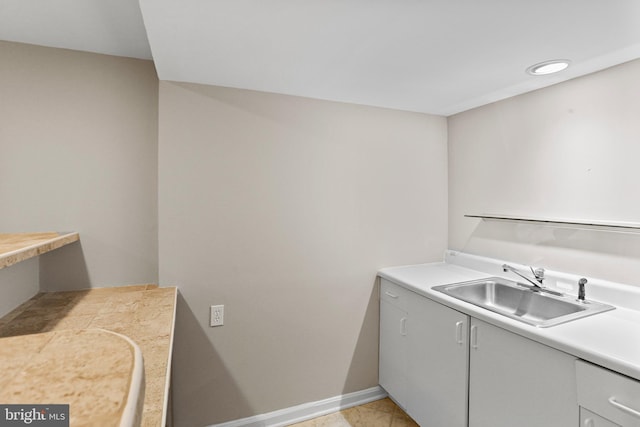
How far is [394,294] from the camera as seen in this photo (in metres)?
2.28

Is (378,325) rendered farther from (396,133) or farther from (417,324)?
(396,133)

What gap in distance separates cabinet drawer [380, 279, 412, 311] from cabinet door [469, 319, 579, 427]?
0.54 m

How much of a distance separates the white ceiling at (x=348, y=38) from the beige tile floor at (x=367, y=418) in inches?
88.1

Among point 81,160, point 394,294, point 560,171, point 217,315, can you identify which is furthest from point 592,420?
point 81,160

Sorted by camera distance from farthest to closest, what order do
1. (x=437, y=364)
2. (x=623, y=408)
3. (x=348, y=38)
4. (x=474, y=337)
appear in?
(x=437, y=364)
(x=474, y=337)
(x=348, y=38)
(x=623, y=408)

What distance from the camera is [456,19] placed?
1.27 m

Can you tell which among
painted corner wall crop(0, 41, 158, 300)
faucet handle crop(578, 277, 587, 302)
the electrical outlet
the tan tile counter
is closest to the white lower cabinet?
faucet handle crop(578, 277, 587, 302)

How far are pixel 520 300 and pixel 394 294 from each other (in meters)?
0.78

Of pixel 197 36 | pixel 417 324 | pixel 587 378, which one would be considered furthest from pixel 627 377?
pixel 197 36

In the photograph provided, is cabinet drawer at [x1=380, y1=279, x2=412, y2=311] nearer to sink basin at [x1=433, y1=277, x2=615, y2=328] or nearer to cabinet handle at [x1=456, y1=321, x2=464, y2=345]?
sink basin at [x1=433, y1=277, x2=615, y2=328]

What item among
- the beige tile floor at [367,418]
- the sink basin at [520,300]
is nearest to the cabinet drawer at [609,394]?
the sink basin at [520,300]

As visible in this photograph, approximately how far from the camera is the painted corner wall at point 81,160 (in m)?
→ 1.79

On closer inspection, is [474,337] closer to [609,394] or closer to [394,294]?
[609,394]

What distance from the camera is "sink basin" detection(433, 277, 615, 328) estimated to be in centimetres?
165
